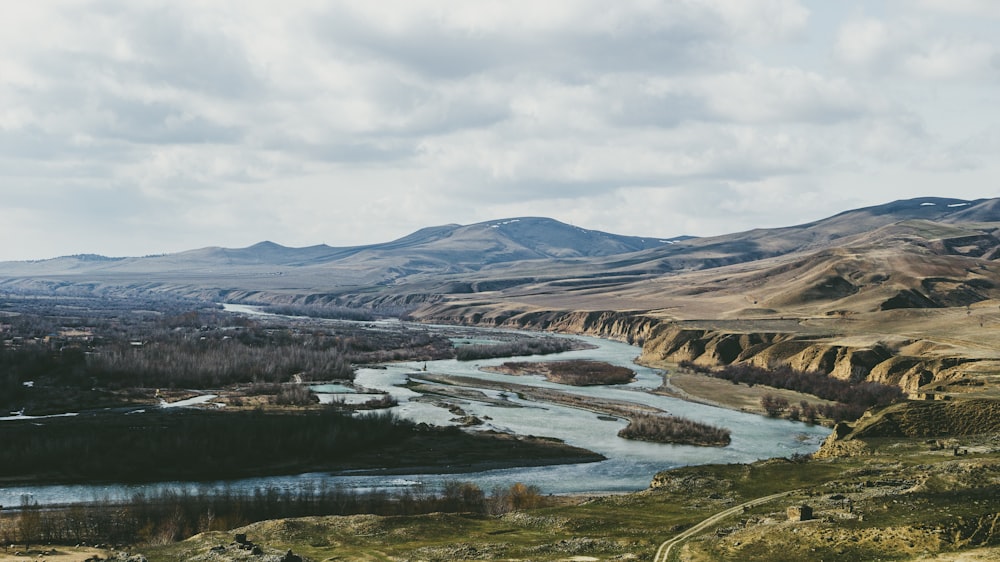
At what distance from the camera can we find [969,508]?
136 feet

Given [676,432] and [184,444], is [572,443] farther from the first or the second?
[184,444]

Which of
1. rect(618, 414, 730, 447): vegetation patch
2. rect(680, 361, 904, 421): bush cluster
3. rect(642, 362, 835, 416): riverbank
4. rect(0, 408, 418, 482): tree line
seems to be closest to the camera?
rect(0, 408, 418, 482): tree line

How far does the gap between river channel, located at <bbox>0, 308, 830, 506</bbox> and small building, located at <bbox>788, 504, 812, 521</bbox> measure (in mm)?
33374

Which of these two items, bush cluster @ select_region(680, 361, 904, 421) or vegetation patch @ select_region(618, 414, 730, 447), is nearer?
vegetation patch @ select_region(618, 414, 730, 447)

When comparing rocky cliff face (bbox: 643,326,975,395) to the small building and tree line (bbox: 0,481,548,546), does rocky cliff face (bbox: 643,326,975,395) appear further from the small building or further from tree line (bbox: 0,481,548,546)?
the small building

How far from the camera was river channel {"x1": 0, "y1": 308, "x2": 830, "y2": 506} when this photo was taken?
77875 mm

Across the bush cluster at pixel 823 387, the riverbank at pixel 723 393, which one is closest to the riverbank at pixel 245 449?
the riverbank at pixel 723 393

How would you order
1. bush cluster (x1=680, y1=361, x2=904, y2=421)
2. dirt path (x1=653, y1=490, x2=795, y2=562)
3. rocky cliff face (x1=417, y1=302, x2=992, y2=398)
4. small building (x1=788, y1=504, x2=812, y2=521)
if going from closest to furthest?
dirt path (x1=653, y1=490, x2=795, y2=562), small building (x1=788, y1=504, x2=812, y2=521), bush cluster (x1=680, y1=361, x2=904, y2=421), rocky cliff face (x1=417, y1=302, x2=992, y2=398)

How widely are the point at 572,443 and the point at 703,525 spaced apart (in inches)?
1964

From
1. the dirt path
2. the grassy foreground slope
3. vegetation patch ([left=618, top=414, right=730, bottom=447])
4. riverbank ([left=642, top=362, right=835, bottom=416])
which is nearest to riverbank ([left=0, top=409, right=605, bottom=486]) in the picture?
vegetation patch ([left=618, top=414, right=730, bottom=447])

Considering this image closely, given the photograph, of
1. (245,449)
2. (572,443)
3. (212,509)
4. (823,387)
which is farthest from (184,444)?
(823,387)

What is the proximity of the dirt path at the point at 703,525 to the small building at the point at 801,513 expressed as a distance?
5.11 metres

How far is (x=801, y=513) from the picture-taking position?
1726 inches

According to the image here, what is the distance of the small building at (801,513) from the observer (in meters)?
43.7
